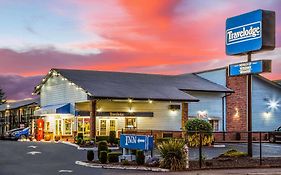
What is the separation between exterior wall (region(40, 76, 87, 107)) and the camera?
4575 centimetres

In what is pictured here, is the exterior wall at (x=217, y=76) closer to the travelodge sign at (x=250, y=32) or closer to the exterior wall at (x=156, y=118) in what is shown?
the exterior wall at (x=156, y=118)

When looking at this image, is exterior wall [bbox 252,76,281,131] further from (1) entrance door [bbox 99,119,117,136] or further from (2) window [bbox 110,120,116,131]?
(1) entrance door [bbox 99,119,117,136]

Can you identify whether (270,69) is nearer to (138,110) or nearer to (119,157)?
(119,157)

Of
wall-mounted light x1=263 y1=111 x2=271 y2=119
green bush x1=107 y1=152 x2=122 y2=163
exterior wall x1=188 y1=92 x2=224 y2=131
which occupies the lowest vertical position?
green bush x1=107 y1=152 x2=122 y2=163

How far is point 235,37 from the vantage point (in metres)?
29.1

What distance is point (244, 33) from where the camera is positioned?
2847 centimetres

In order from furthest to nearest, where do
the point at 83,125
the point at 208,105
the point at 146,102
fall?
the point at 208,105
the point at 146,102
the point at 83,125

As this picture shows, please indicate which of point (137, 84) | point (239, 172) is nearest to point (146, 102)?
point (137, 84)

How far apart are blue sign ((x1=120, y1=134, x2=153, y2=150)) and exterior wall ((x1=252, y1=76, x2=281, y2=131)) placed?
31.7m

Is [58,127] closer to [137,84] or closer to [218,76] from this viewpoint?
[137,84]

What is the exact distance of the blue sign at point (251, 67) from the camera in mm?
26953

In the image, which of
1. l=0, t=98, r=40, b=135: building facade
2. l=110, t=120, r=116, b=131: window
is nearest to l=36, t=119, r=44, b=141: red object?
l=0, t=98, r=40, b=135: building facade

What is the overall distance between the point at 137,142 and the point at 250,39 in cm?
902

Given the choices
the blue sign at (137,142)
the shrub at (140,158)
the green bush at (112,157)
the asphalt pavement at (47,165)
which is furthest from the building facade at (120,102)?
the shrub at (140,158)
